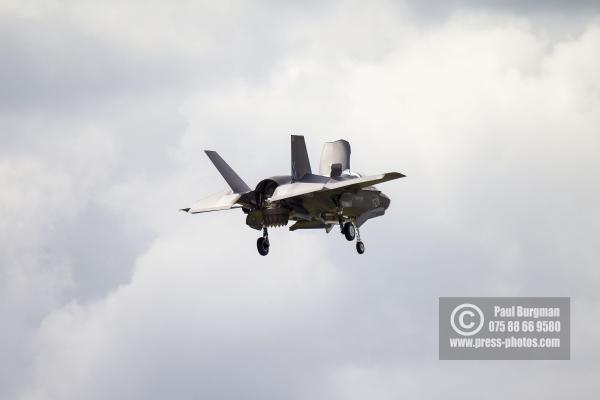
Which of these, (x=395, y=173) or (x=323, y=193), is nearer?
(x=395, y=173)

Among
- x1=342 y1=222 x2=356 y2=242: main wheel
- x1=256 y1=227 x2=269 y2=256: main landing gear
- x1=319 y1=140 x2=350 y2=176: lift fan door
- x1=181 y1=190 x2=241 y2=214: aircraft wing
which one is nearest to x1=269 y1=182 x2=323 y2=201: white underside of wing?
x1=181 y1=190 x2=241 y2=214: aircraft wing

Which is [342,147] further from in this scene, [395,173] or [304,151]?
[395,173]

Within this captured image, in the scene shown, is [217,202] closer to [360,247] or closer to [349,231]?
[349,231]

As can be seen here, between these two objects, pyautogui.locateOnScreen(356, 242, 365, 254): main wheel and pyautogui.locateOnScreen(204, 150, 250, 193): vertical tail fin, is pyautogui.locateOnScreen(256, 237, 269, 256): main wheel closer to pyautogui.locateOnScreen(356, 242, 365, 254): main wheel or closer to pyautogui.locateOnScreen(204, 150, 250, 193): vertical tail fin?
pyautogui.locateOnScreen(204, 150, 250, 193): vertical tail fin

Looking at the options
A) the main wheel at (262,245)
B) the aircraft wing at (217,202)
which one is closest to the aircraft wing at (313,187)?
the aircraft wing at (217,202)

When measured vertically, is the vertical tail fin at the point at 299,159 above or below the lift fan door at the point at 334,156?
below

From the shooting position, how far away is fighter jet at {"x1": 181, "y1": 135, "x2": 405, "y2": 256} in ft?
318

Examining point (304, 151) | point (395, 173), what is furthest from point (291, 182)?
point (395, 173)

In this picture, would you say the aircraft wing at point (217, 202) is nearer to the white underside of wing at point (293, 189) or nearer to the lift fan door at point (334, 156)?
the white underside of wing at point (293, 189)

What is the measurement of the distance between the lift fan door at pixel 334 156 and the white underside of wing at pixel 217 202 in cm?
756

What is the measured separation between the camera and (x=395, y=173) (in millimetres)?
90875

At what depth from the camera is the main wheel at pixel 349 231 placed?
10225 cm

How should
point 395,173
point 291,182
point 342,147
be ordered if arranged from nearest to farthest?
point 395,173 → point 291,182 → point 342,147

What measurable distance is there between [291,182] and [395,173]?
353 inches
